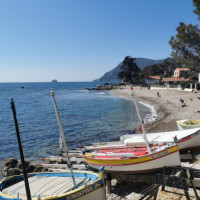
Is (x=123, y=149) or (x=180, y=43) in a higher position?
(x=180, y=43)

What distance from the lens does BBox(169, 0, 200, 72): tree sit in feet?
70.8

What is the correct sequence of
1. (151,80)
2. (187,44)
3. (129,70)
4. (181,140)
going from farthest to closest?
1. (151,80)
2. (129,70)
3. (187,44)
4. (181,140)

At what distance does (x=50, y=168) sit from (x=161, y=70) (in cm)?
12297

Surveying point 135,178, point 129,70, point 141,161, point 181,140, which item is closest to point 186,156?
point 181,140

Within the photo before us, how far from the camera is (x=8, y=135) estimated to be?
89.8 ft

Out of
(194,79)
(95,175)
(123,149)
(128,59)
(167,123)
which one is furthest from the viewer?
(128,59)

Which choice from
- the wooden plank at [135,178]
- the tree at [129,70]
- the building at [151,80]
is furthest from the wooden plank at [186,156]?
the building at [151,80]

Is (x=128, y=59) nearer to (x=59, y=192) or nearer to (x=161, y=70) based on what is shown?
(x=161, y=70)

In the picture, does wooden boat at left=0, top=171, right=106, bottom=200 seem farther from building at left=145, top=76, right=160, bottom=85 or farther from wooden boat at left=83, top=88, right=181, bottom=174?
building at left=145, top=76, right=160, bottom=85

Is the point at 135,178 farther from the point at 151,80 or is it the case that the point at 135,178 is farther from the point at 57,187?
the point at 151,80

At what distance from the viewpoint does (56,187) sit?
8406 millimetres

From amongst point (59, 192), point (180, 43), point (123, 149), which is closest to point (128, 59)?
point (180, 43)

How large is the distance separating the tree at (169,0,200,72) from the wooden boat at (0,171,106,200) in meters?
19.9

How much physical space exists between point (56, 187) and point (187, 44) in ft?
71.5
